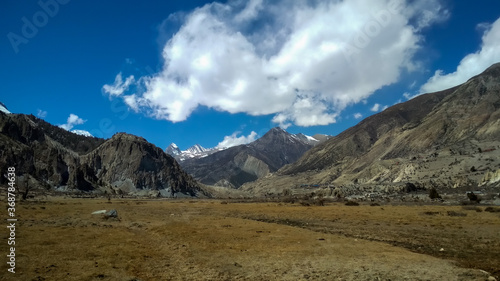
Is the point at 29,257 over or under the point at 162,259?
over

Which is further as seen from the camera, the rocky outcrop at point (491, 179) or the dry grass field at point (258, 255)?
the rocky outcrop at point (491, 179)

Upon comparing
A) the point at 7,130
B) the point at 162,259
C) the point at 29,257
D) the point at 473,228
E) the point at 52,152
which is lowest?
the point at 473,228

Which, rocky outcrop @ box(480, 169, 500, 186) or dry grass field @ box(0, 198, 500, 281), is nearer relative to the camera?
dry grass field @ box(0, 198, 500, 281)

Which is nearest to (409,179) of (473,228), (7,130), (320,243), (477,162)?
(477,162)

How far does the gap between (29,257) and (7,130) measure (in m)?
211

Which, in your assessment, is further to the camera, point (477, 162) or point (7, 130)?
point (7, 130)

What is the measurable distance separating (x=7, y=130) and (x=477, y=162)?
238 metres

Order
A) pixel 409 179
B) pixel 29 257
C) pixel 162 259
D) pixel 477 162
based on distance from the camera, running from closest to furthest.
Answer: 1. pixel 29 257
2. pixel 162 259
3. pixel 477 162
4. pixel 409 179

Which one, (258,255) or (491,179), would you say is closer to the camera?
(258,255)

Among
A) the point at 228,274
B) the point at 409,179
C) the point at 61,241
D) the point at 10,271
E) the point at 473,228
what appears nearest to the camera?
the point at 10,271

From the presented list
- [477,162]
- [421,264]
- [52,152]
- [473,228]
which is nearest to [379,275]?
[421,264]

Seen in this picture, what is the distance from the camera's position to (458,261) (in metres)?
15.4

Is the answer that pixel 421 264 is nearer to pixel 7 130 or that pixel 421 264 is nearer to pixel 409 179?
pixel 409 179

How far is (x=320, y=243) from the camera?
2117cm
